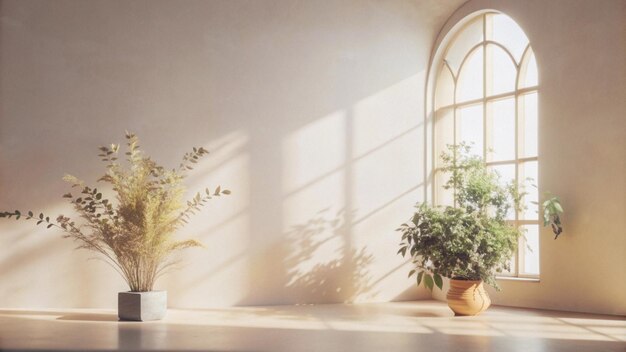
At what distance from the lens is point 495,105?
27.2 ft

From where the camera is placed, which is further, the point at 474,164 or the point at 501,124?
the point at 501,124

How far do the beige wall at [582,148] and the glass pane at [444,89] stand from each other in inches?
54.8

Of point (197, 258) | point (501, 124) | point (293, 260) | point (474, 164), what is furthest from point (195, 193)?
point (501, 124)

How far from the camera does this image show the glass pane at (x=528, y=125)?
25.8 feet

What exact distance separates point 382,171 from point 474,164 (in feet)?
4.94

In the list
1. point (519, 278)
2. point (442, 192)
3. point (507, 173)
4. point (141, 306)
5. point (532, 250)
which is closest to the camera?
point (141, 306)

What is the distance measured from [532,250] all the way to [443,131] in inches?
78.6

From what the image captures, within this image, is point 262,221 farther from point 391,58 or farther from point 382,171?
point 391,58

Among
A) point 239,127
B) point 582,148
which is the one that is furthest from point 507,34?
point 239,127

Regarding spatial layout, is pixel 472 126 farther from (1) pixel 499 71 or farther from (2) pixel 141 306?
(2) pixel 141 306

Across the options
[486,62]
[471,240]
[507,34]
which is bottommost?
[471,240]

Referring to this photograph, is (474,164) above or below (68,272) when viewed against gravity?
above

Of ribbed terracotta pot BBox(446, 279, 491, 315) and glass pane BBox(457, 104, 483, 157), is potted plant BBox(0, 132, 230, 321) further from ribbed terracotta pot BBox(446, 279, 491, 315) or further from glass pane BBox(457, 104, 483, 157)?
glass pane BBox(457, 104, 483, 157)

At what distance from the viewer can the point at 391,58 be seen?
28.8 ft
